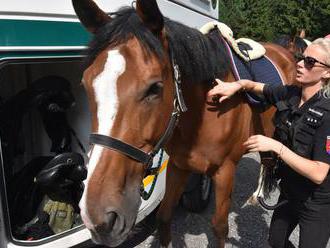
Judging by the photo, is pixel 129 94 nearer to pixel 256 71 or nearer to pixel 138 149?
pixel 138 149

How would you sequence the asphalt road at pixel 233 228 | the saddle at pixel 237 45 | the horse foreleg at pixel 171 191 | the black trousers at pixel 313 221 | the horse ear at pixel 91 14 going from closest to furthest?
the horse ear at pixel 91 14, the black trousers at pixel 313 221, the saddle at pixel 237 45, the horse foreleg at pixel 171 191, the asphalt road at pixel 233 228

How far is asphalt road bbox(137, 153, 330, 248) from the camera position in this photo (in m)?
3.33

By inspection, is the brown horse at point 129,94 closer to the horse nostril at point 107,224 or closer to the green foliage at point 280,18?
the horse nostril at point 107,224

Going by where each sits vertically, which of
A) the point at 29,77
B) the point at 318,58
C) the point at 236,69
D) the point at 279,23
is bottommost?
the point at 279,23

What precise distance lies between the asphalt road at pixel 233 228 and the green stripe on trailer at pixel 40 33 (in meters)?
1.87

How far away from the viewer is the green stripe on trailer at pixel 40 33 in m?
2.04

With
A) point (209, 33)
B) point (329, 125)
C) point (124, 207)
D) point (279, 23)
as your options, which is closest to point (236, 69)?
point (209, 33)

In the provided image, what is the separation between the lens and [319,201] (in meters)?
2.03

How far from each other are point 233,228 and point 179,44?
2.28 m

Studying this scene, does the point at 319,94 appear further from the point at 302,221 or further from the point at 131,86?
the point at 131,86

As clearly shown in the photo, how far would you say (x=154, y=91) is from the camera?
161cm

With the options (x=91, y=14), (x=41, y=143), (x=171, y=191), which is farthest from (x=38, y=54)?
(x=41, y=143)

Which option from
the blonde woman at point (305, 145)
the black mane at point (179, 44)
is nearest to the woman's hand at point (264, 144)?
the blonde woman at point (305, 145)

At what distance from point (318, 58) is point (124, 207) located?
3.99ft
